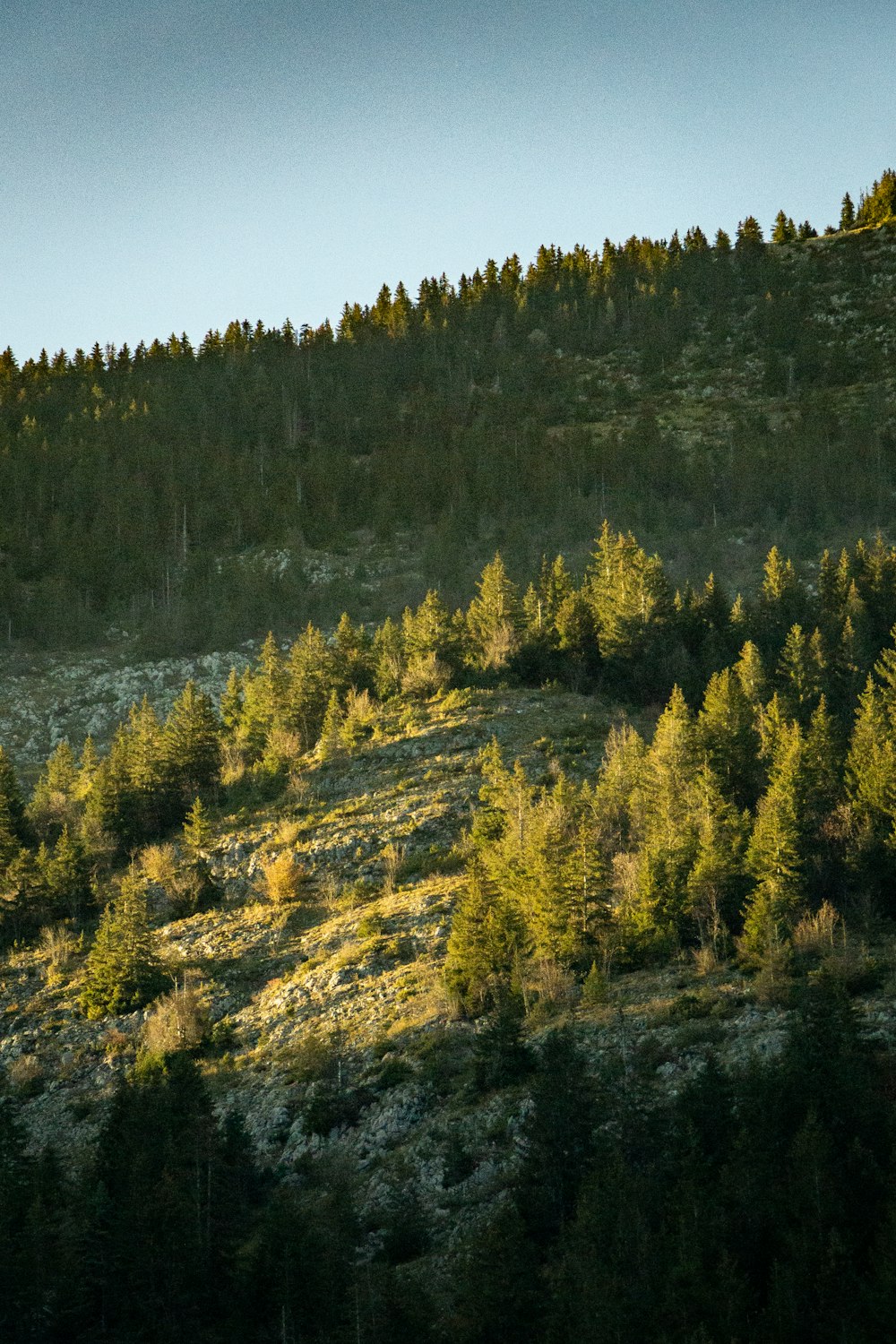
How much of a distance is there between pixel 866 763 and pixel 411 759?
2425 cm

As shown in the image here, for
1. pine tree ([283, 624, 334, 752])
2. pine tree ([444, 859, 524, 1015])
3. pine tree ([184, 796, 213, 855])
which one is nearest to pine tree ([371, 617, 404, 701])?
pine tree ([283, 624, 334, 752])

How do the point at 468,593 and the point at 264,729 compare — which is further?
the point at 468,593

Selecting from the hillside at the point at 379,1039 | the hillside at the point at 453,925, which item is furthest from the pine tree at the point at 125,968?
the hillside at the point at 379,1039

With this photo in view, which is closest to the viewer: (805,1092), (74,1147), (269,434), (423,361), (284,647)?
(805,1092)

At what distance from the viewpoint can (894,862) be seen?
44.4 meters

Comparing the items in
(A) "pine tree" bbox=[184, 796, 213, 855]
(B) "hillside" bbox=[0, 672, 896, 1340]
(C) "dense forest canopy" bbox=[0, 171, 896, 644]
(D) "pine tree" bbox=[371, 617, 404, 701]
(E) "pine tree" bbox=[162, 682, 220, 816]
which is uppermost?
(C) "dense forest canopy" bbox=[0, 171, 896, 644]

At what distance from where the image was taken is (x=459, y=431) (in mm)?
146750

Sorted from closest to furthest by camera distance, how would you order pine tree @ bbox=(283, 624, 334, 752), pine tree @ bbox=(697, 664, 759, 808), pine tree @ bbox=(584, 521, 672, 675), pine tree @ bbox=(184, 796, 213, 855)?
pine tree @ bbox=(697, 664, 759, 808)
pine tree @ bbox=(184, 796, 213, 855)
pine tree @ bbox=(283, 624, 334, 752)
pine tree @ bbox=(584, 521, 672, 675)

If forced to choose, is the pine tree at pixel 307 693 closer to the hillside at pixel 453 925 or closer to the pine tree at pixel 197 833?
the hillside at pixel 453 925

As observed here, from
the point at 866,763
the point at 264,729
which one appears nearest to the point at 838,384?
the point at 264,729

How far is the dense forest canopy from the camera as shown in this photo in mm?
119250

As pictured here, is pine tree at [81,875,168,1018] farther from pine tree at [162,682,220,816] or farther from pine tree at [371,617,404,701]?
pine tree at [371,617,404,701]

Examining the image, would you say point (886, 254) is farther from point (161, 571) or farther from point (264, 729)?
point (264, 729)

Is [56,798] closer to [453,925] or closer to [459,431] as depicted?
[453,925]
